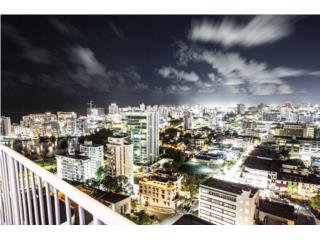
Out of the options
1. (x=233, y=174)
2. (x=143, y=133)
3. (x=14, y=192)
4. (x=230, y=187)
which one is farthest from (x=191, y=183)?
(x=14, y=192)

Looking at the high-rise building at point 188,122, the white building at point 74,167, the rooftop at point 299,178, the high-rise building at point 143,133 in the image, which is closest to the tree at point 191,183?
the rooftop at point 299,178

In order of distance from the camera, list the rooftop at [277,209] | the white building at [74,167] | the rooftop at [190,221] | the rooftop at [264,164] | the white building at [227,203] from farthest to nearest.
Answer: the white building at [74,167], the rooftop at [264,164], the white building at [227,203], the rooftop at [277,209], the rooftop at [190,221]

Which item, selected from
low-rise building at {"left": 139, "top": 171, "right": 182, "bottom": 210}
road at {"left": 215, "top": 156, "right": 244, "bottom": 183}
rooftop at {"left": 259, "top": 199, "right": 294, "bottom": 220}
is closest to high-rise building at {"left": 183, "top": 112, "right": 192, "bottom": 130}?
road at {"left": 215, "top": 156, "right": 244, "bottom": 183}

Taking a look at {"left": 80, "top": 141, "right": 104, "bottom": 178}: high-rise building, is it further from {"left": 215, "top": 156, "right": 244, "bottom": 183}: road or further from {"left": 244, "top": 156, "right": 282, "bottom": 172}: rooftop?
{"left": 244, "top": 156, "right": 282, "bottom": 172}: rooftop

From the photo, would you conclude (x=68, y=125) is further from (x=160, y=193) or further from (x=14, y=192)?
(x=14, y=192)

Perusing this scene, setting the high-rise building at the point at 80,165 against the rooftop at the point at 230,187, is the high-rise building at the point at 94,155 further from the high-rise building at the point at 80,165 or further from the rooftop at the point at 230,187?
the rooftop at the point at 230,187

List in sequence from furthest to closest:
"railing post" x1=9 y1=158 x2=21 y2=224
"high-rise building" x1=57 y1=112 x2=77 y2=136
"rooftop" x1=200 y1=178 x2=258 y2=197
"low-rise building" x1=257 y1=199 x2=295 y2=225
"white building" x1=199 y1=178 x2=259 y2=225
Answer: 1. "high-rise building" x1=57 y1=112 x2=77 y2=136
2. "rooftop" x1=200 y1=178 x2=258 y2=197
3. "white building" x1=199 y1=178 x2=259 y2=225
4. "low-rise building" x1=257 y1=199 x2=295 y2=225
5. "railing post" x1=9 y1=158 x2=21 y2=224
